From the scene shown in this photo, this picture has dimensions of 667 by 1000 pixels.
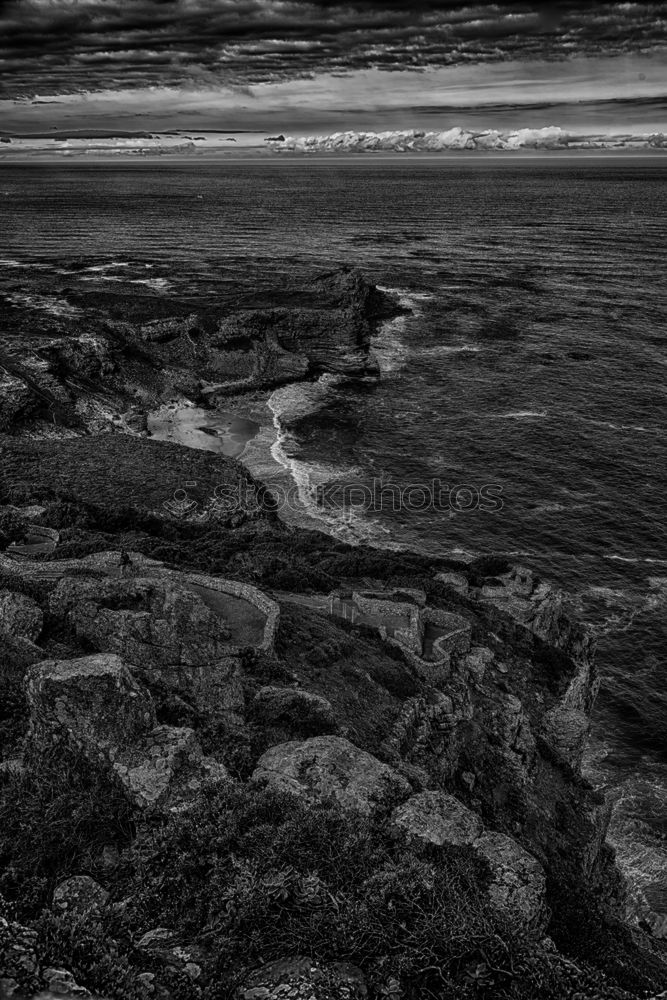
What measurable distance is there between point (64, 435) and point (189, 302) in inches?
1950

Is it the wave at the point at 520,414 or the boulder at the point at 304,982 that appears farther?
the wave at the point at 520,414

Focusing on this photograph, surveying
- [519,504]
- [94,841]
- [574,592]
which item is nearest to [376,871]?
[94,841]

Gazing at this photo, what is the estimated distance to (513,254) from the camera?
16012cm

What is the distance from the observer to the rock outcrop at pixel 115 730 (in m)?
17.0

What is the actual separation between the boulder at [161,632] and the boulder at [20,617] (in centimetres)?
161

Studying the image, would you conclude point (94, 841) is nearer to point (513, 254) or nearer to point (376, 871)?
point (376, 871)

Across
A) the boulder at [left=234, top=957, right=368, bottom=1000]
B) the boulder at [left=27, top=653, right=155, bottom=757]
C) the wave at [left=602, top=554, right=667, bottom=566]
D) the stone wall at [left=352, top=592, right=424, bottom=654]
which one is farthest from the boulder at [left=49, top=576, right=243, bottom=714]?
the wave at [left=602, top=554, right=667, bottom=566]

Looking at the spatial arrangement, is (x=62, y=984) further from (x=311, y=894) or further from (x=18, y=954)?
(x=311, y=894)

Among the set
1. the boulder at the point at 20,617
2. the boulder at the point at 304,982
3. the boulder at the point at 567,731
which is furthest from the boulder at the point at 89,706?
the boulder at the point at 567,731

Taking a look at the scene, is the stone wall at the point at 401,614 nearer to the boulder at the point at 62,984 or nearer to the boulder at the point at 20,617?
the boulder at the point at 20,617

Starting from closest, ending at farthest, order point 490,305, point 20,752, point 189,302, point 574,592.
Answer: point 20,752 → point 574,592 → point 189,302 → point 490,305

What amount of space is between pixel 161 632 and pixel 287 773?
8.40 meters

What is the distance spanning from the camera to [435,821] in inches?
707

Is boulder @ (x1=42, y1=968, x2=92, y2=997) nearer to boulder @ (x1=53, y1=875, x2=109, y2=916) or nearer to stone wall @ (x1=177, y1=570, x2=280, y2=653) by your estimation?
boulder @ (x1=53, y1=875, x2=109, y2=916)
